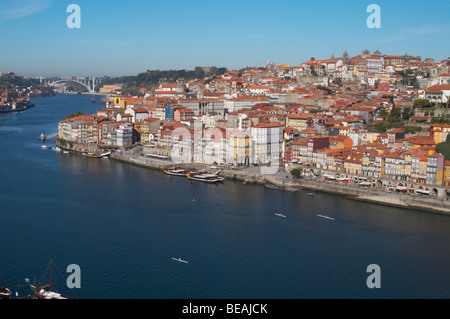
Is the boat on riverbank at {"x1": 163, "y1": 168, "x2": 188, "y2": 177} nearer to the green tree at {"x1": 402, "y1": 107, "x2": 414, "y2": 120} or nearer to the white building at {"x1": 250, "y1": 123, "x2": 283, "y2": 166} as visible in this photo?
the white building at {"x1": 250, "y1": 123, "x2": 283, "y2": 166}

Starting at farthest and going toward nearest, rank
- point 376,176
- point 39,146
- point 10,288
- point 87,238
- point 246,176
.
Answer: point 39,146
point 246,176
point 376,176
point 87,238
point 10,288

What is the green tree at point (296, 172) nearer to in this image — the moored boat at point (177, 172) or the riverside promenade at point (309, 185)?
the riverside promenade at point (309, 185)

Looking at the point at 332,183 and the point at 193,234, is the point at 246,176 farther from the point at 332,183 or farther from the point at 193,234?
the point at 193,234

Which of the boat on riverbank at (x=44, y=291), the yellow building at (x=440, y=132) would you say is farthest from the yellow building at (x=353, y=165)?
the boat on riverbank at (x=44, y=291)

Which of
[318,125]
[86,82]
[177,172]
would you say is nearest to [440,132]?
[318,125]

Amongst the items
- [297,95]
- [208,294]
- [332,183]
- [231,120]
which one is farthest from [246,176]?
[297,95]
